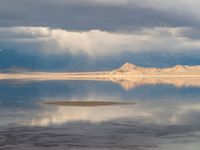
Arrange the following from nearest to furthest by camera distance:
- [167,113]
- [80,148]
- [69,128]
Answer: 1. [80,148]
2. [69,128]
3. [167,113]

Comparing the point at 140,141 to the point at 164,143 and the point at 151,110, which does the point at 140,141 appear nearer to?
the point at 164,143

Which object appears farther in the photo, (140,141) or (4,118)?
(4,118)

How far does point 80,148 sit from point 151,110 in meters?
29.3

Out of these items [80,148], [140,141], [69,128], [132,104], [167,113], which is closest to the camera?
[80,148]

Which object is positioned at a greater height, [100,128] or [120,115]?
[120,115]

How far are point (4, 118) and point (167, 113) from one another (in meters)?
20.1

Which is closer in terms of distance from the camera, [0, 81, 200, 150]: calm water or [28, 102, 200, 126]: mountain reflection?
[0, 81, 200, 150]: calm water

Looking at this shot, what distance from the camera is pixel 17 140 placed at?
132 feet

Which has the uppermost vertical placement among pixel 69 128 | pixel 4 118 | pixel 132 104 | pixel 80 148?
pixel 132 104

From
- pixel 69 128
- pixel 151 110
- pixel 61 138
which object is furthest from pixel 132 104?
pixel 61 138

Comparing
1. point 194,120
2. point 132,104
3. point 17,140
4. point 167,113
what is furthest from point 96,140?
point 132,104

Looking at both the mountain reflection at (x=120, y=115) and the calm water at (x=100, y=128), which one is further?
the mountain reflection at (x=120, y=115)

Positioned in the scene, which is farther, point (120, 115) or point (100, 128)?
point (120, 115)

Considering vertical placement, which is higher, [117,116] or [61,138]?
[117,116]
